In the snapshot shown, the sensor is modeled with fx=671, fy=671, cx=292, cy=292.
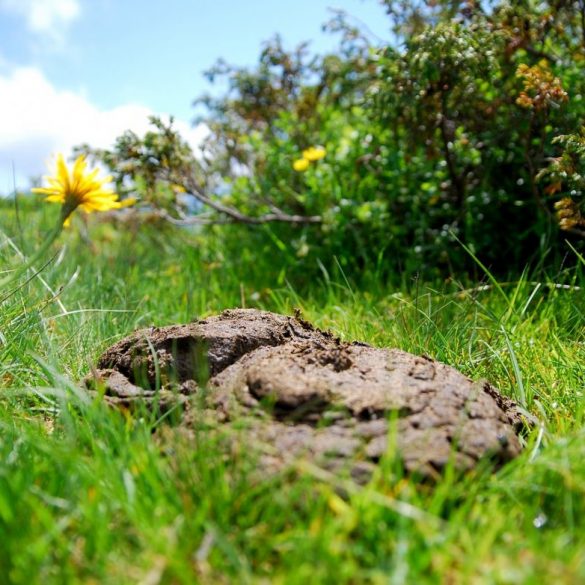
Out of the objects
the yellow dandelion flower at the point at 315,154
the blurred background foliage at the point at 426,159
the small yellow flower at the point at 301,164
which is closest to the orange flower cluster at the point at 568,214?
the blurred background foliage at the point at 426,159

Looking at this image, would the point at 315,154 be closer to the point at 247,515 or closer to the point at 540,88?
the point at 540,88

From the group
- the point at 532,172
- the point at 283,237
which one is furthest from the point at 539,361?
the point at 283,237

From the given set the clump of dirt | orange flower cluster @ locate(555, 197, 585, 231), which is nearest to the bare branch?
orange flower cluster @ locate(555, 197, 585, 231)

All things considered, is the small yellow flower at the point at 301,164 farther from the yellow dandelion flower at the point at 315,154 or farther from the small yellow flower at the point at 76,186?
the small yellow flower at the point at 76,186

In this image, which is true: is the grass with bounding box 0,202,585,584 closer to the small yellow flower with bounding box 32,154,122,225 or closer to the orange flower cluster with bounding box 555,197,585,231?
the small yellow flower with bounding box 32,154,122,225

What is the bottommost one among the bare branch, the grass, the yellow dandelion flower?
the grass

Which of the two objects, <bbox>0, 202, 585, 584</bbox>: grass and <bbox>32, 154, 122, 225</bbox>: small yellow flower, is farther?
<bbox>32, 154, 122, 225</bbox>: small yellow flower

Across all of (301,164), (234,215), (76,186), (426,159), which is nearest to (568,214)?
(426,159)
